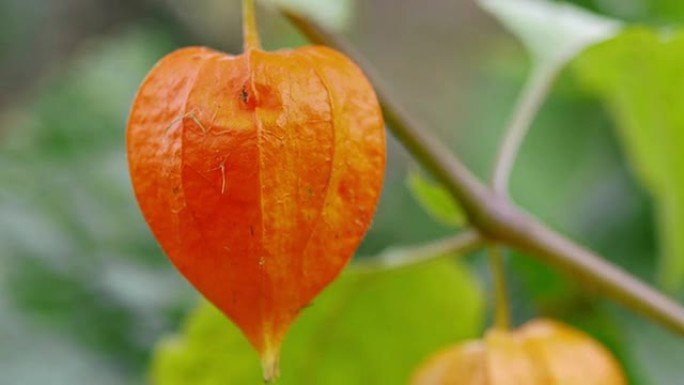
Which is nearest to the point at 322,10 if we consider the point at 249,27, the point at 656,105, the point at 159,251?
the point at 249,27

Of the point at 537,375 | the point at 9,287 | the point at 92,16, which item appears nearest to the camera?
the point at 537,375

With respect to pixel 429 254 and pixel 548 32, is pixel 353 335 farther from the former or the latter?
pixel 548 32

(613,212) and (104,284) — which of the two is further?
(613,212)

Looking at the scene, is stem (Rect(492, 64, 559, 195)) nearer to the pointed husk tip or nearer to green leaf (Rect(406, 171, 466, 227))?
green leaf (Rect(406, 171, 466, 227))

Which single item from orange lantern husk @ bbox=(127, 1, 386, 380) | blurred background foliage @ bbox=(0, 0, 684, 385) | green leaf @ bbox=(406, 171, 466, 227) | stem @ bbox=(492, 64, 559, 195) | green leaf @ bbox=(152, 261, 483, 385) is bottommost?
blurred background foliage @ bbox=(0, 0, 684, 385)

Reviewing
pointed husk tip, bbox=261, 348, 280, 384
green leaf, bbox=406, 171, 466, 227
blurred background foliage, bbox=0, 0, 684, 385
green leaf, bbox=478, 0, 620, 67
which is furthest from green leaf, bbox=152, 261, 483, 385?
pointed husk tip, bbox=261, 348, 280, 384

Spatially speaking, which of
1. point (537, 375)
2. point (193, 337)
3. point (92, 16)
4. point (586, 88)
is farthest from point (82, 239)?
point (92, 16)

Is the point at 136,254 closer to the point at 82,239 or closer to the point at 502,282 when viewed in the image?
the point at 82,239

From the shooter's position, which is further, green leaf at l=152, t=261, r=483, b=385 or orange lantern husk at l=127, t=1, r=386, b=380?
green leaf at l=152, t=261, r=483, b=385
